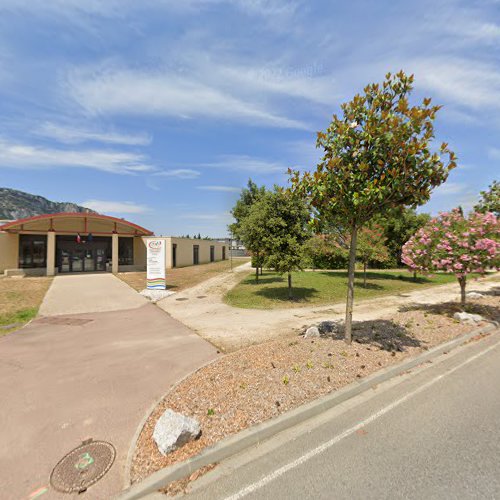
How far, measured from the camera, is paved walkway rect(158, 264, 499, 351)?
27.4 ft

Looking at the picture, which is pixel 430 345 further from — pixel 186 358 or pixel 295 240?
pixel 295 240

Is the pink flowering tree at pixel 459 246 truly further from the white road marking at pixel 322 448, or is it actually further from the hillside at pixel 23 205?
the hillside at pixel 23 205

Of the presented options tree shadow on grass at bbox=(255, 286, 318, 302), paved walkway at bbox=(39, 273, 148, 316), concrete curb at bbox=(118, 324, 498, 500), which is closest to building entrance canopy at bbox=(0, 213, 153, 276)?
paved walkway at bbox=(39, 273, 148, 316)

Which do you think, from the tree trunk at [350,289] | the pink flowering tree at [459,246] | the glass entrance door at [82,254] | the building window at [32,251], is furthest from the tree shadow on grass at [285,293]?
the building window at [32,251]

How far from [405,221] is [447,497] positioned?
33.6 metres

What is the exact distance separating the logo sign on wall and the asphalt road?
566 inches

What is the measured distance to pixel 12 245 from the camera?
23.5 m

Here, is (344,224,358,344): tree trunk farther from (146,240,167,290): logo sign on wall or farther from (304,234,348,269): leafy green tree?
(146,240,167,290): logo sign on wall

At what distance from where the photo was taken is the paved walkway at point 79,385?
3361 mm

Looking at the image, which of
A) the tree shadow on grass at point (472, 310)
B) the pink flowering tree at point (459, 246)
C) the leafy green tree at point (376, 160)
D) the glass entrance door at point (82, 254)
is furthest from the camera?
the glass entrance door at point (82, 254)

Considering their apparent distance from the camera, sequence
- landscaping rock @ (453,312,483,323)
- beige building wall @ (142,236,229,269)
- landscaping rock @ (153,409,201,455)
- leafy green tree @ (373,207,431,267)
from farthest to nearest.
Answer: leafy green tree @ (373,207,431,267) < beige building wall @ (142,236,229,269) < landscaping rock @ (453,312,483,323) < landscaping rock @ (153,409,201,455)

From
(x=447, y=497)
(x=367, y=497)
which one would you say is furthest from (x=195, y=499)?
(x=447, y=497)

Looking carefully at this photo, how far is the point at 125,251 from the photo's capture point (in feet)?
93.9

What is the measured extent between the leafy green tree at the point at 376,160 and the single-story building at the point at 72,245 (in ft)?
82.3
